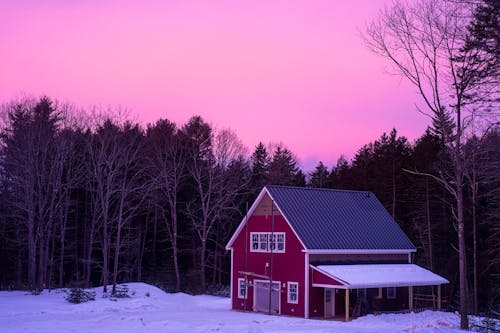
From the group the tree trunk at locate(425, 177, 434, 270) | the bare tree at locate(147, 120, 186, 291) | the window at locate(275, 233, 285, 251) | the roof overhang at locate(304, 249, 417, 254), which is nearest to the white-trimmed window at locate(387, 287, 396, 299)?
the roof overhang at locate(304, 249, 417, 254)

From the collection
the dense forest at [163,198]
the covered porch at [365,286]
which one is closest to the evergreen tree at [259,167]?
the dense forest at [163,198]

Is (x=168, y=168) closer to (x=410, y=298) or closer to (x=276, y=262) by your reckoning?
(x=276, y=262)

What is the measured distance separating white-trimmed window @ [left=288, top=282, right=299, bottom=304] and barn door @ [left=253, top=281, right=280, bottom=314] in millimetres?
1081

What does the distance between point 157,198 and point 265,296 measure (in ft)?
66.6

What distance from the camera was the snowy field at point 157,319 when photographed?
27938 mm

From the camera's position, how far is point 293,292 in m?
37.7

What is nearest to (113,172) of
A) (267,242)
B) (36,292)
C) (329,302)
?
(36,292)

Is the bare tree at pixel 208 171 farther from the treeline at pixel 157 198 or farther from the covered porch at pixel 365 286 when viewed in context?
the covered porch at pixel 365 286

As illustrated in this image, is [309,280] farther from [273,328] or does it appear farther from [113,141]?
[113,141]

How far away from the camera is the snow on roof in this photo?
35.1 m

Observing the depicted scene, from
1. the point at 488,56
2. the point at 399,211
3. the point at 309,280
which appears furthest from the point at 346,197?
the point at 488,56

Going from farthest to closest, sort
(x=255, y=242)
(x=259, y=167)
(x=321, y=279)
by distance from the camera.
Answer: (x=259, y=167), (x=255, y=242), (x=321, y=279)

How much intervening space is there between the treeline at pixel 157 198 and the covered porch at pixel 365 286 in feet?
25.2

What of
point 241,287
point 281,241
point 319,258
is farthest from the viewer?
point 241,287
